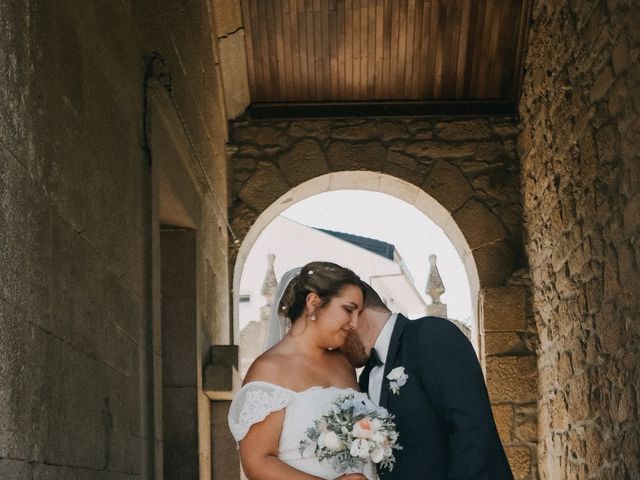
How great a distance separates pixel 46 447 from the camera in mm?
2488

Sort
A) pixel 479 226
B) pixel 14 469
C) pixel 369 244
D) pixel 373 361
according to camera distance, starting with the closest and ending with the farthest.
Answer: pixel 14 469 → pixel 373 361 → pixel 479 226 → pixel 369 244

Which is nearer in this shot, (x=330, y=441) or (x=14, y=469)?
(x=14, y=469)

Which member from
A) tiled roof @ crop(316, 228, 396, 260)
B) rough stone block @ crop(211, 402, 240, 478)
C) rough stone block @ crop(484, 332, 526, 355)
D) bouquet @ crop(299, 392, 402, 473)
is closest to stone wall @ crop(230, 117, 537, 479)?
rough stone block @ crop(484, 332, 526, 355)

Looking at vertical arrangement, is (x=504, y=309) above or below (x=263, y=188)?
below

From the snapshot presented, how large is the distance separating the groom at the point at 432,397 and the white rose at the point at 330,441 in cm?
28

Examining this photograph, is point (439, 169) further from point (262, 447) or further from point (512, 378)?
point (262, 447)

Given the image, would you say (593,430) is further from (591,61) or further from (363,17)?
(363,17)

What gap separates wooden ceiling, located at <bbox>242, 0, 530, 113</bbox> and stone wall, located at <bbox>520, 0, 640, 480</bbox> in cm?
33

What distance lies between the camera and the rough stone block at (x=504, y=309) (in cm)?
696

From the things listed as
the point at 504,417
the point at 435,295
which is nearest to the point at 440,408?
the point at 504,417

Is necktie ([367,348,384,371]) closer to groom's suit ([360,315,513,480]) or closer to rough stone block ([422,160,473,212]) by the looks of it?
groom's suit ([360,315,513,480])

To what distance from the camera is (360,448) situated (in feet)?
9.96

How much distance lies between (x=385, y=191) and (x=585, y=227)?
258cm

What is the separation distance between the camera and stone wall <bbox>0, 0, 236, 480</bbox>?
7.58 ft
